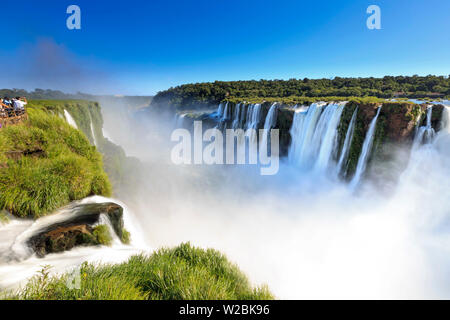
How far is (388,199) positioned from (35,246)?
58.8 feet

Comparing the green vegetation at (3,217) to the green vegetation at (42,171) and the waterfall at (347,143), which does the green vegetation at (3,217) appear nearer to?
the green vegetation at (42,171)

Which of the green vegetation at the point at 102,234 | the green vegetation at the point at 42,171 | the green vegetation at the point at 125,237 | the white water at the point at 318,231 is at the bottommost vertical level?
the white water at the point at 318,231

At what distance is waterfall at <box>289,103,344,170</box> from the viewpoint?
17.1 m

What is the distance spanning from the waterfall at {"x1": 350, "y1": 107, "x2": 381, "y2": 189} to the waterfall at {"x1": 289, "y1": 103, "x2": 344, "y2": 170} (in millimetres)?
2552

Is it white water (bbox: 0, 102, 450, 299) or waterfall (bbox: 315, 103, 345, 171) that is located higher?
waterfall (bbox: 315, 103, 345, 171)

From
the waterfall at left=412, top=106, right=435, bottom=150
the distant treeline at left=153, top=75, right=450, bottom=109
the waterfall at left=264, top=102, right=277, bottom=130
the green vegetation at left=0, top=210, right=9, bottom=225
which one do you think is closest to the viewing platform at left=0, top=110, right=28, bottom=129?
the green vegetation at left=0, top=210, right=9, bottom=225

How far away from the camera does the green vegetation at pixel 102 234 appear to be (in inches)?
210

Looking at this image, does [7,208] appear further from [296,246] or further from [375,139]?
[375,139]

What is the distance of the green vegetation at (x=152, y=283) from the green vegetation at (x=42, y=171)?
3278 mm

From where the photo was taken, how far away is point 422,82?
31.9 meters

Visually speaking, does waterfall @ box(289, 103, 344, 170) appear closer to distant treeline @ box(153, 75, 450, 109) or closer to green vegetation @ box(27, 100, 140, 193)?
green vegetation @ box(27, 100, 140, 193)

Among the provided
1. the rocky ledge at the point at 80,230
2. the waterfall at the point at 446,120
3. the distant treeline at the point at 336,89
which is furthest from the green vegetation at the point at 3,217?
the distant treeline at the point at 336,89

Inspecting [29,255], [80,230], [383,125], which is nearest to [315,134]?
[383,125]
